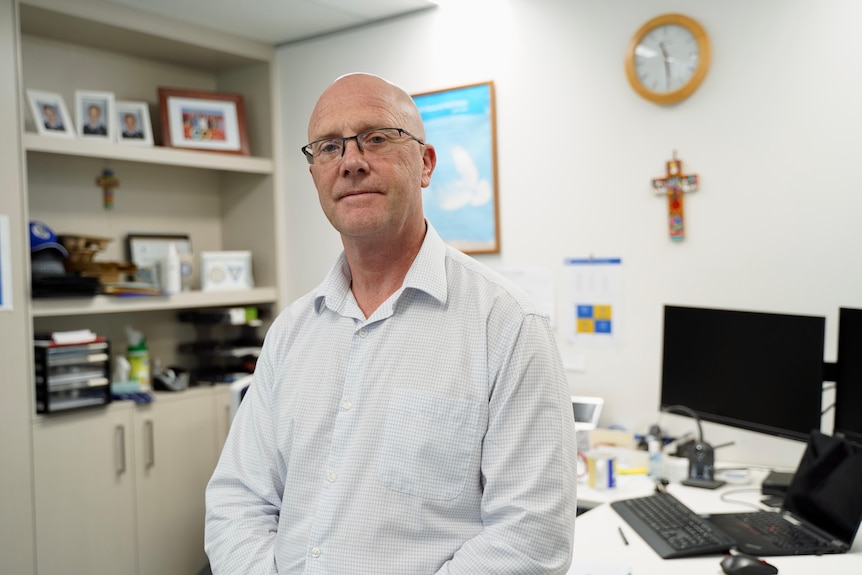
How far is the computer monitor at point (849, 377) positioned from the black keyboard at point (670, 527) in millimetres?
453

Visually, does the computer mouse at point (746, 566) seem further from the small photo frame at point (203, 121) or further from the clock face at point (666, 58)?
the small photo frame at point (203, 121)

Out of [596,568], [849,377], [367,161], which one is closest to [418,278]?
[367,161]

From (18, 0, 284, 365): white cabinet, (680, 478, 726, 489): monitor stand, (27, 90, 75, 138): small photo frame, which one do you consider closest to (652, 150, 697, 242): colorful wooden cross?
(680, 478, 726, 489): monitor stand

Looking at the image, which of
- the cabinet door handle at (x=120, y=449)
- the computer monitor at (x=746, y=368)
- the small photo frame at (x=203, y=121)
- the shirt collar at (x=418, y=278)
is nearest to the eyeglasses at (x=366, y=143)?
the shirt collar at (x=418, y=278)

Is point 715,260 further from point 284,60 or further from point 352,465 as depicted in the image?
point 284,60

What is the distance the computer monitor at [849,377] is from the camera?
1.92m

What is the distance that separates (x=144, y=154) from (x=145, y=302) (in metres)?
0.63

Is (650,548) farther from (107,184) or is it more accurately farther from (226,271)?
(107,184)

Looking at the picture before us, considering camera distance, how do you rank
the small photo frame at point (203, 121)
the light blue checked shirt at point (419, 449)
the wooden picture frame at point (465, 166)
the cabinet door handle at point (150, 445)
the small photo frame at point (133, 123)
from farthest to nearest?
the small photo frame at point (203, 121)
the small photo frame at point (133, 123)
the cabinet door handle at point (150, 445)
the wooden picture frame at point (465, 166)
the light blue checked shirt at point (419, 449)

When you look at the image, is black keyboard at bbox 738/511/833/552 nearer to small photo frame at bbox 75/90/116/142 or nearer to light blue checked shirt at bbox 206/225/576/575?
light blue checked shirt at bbox 206/225/576/575

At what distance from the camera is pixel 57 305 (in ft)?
9.35

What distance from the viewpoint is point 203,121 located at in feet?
11.6

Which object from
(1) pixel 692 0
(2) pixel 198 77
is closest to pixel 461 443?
(1) pixel 692 0

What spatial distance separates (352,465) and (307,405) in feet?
0.56
